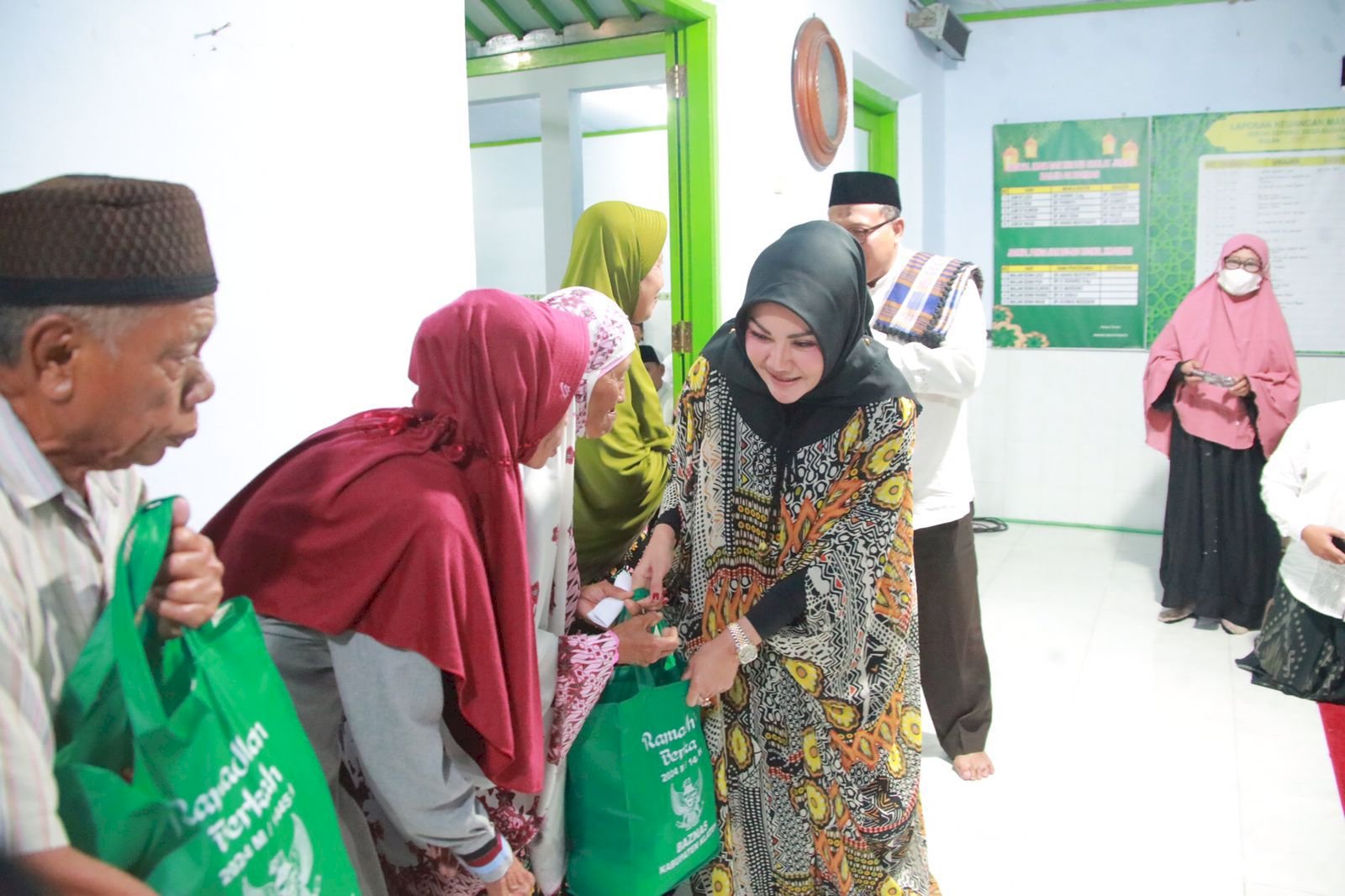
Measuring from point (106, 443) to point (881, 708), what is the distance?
130 cm

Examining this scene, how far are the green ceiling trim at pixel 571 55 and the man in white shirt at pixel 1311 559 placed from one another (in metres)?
2.33

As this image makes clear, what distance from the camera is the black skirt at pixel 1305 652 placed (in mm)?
3080

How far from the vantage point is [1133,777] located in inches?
105

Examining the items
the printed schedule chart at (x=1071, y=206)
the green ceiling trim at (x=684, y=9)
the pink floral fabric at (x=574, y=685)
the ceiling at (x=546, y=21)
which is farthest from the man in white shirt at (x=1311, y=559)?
the pink floral fabric at (x=574, y=685)

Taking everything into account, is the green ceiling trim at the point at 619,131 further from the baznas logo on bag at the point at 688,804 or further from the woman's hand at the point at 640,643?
the baznas logo on bag at the point at 688,804

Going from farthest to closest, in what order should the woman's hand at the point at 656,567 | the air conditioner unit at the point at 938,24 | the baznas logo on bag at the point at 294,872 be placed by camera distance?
the air conditioner unit at the point at 938,24
the woman's hand at the point at 656,567
the baznas logo on bag at the point at 294,872

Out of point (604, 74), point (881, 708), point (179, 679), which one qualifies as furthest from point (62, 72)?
point (604, 74)

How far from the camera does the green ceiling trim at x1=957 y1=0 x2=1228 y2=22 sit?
4.88m

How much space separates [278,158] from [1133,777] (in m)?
2.49

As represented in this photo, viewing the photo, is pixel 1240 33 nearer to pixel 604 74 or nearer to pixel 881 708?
pixel 604 74

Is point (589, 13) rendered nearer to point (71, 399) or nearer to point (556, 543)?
point (556, 543)

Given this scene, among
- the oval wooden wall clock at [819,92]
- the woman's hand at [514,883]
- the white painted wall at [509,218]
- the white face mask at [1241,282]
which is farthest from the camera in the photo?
the white painted wall at [509,218]

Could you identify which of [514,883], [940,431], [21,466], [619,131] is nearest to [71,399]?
[21,466]

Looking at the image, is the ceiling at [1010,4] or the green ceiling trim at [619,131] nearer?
the green ceiling trim at [619,131]
